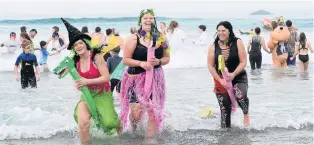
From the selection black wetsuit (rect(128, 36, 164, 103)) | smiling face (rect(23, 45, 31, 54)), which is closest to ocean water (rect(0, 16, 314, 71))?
smiling face (rect(23, 45, 31, 54))

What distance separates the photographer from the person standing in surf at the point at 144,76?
23.5 ft

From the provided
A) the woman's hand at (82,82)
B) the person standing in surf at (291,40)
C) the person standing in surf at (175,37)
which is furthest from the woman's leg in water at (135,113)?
the person standing in surf at (175,37)

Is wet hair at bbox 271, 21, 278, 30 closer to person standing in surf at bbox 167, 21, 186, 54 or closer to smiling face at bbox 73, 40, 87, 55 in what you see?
person standing in surf at bbox 167, 21, 186, 54

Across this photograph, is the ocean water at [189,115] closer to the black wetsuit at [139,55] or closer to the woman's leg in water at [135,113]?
the woman's leg in water at [135,113]

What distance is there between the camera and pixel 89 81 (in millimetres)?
6824

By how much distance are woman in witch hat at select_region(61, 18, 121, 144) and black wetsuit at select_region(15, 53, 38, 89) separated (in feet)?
16.3

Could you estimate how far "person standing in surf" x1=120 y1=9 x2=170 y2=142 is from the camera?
716 centimetres

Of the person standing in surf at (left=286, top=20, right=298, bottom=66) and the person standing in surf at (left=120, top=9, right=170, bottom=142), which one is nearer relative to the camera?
the person standing in surf at (left=120, top=9, right=170, bottom=142)

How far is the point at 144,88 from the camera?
7.22m

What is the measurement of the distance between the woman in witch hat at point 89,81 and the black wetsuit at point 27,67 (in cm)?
498

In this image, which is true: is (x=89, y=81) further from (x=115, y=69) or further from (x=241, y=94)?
(x=115, y=69)

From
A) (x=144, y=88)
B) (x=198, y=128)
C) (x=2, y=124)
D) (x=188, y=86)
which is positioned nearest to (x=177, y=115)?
(x=198, y=128)

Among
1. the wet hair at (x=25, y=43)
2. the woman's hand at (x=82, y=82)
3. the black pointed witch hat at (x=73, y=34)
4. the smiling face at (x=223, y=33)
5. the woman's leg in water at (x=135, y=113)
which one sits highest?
the black pointed witch hat at (x=73, y=34)

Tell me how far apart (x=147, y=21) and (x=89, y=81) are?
3.75 ft
